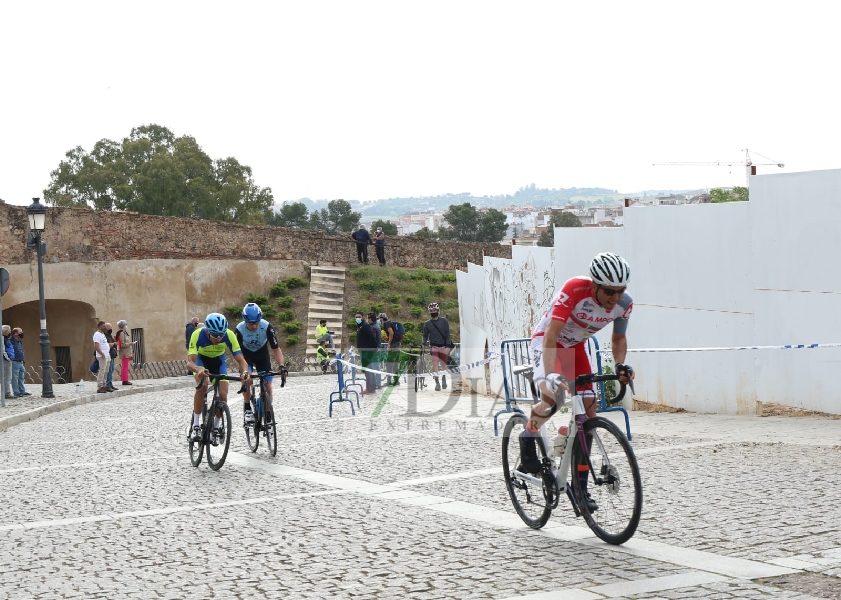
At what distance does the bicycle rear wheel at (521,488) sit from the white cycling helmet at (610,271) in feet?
4.53

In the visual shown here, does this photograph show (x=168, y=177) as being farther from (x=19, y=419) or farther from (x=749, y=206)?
(x=749, y=206)

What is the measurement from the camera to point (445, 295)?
47812mm

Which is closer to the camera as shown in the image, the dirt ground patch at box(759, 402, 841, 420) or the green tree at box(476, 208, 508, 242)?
the dirt ground patch at box(759, 402, 841, 420)

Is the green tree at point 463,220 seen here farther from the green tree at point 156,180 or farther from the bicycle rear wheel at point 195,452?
the bicycle rear wheel at point 195,452

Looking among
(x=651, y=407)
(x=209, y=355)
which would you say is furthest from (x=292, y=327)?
(x=209, y=355)

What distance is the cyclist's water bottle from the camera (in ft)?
24.3

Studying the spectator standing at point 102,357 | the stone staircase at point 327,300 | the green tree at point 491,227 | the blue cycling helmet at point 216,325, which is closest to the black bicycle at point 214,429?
the blue cycling helmet at point 216,325

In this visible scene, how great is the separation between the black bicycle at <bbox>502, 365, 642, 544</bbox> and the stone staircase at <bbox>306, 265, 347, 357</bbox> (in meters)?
34.1

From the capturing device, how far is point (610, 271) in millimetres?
7051

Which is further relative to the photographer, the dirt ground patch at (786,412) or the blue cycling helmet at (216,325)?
the dirt ground patch at (786,412)

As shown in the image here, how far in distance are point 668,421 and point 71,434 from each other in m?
9.36

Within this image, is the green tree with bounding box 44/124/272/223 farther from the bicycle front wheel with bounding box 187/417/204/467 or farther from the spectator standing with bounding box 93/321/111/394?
the bicycle front wheel with bounding box 187/417/204/467

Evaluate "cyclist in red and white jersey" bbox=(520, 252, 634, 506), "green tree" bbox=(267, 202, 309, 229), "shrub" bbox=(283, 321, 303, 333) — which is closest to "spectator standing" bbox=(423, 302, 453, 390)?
"cyclist in red and white jersey" bbox=(520, 252, 634, 506)

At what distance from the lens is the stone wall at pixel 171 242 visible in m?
39.2
